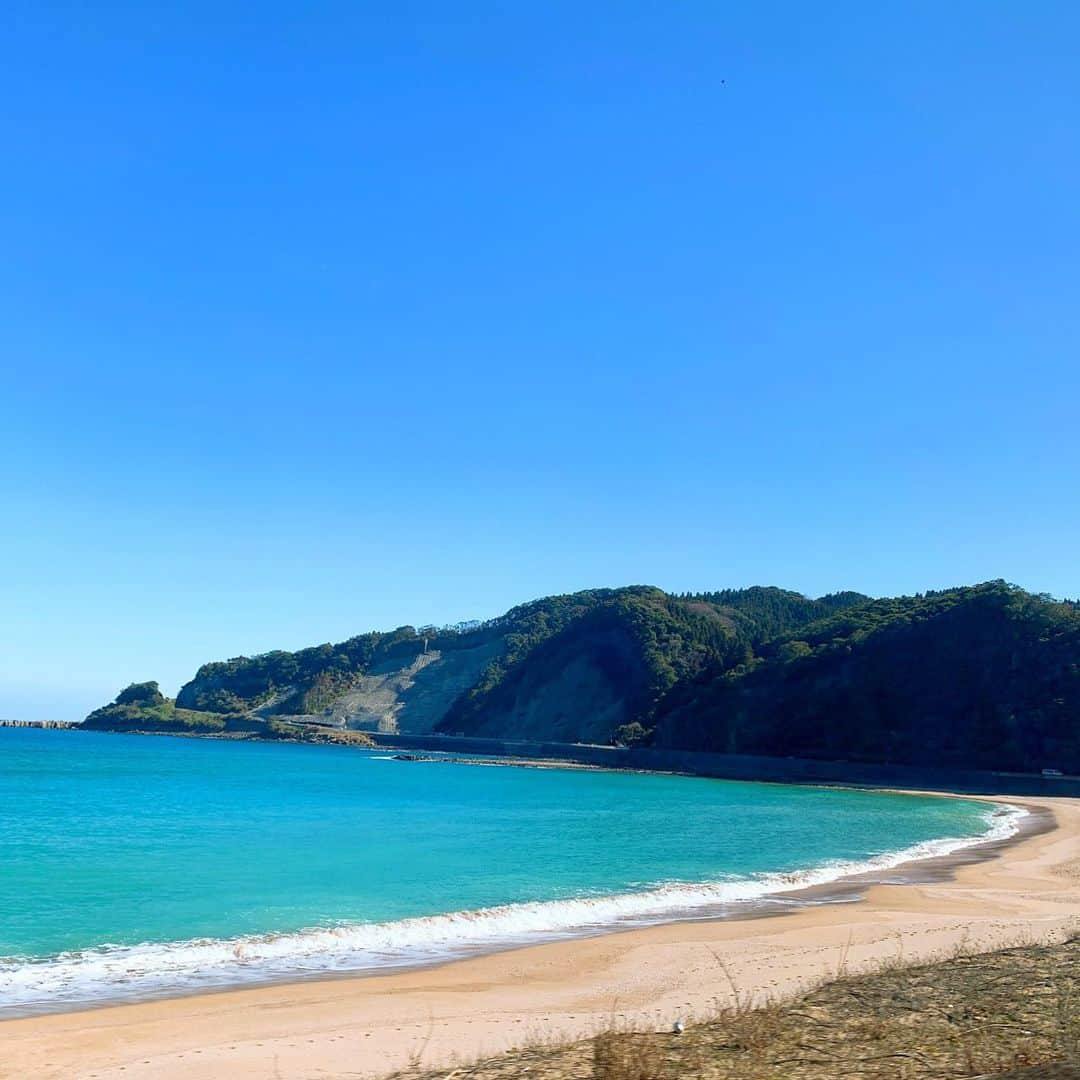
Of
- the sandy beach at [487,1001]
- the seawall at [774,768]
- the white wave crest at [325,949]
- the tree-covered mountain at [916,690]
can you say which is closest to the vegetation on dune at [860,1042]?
the sandy beach at [487,1001]

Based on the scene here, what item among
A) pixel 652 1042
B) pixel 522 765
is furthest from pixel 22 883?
pixel 522 765

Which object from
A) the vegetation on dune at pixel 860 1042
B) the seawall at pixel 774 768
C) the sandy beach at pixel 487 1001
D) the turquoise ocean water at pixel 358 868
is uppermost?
the vegetation on dune at pixel 860 1042

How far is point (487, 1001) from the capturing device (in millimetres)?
13875

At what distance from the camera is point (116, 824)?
4138 centimetres

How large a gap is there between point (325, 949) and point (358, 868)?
36.0 feet

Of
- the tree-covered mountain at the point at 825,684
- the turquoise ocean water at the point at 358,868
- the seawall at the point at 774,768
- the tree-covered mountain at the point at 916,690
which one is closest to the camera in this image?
the turquoise ocean water at the point at 358,868

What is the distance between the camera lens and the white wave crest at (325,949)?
14.8 metres

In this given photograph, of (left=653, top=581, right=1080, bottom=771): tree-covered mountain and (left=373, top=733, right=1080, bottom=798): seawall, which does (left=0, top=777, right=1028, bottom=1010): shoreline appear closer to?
(left=373, top=733, right=1080, bottom=798): seawall

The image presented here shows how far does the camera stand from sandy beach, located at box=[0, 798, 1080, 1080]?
36.5 feet

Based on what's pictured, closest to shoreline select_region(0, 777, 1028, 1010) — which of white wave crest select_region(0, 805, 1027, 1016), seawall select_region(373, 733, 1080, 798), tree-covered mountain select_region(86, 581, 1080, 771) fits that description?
white wave crest select_region(0, 805, 1027, 1016)

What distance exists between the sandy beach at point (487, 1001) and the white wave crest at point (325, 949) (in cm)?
100

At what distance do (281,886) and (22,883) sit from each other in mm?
6538

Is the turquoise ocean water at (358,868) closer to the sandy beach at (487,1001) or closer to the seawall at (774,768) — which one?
the sandy beach at (487,1001)

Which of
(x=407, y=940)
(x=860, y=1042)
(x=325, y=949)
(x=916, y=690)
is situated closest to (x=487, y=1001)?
(x=325, y=949)
